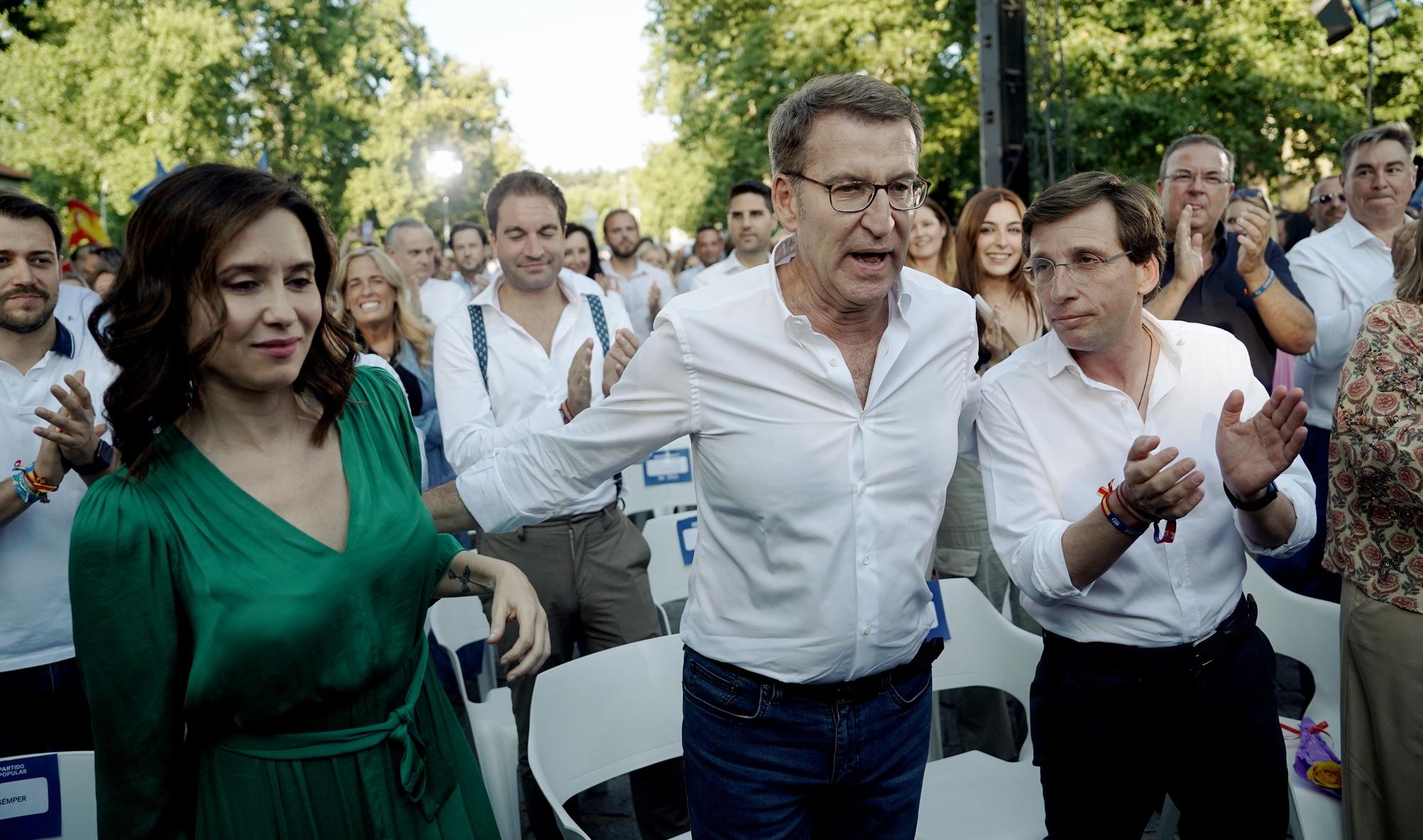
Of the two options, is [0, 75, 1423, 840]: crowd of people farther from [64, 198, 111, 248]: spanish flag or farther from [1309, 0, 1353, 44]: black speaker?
[64, 198, 111, 248]: spanish flag

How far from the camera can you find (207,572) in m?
1.71

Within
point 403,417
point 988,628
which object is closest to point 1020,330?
point 988,628

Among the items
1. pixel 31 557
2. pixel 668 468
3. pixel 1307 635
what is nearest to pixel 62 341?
pixel 31 557

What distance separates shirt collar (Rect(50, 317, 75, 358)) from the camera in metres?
3.11

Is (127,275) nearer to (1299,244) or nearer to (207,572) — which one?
(207,572)

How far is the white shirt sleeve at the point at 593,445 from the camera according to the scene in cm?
203

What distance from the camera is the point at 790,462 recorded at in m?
1.94

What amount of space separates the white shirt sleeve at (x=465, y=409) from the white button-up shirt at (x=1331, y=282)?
3.14m

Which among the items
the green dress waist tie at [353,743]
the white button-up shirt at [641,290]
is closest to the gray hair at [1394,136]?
the green dress waist tie at [353,743]

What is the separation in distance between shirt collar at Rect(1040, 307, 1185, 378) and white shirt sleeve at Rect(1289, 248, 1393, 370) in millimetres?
1812

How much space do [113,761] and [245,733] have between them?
8.0 inches

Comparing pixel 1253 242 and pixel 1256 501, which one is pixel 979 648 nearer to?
pixel 1256 501

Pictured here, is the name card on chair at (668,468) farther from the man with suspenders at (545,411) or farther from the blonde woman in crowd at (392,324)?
the man with suspenders at (545,411)

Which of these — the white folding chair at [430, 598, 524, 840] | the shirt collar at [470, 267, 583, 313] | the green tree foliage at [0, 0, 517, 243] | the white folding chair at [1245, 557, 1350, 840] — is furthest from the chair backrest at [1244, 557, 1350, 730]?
the green tree foliage at [0, 0, 517, 243]
